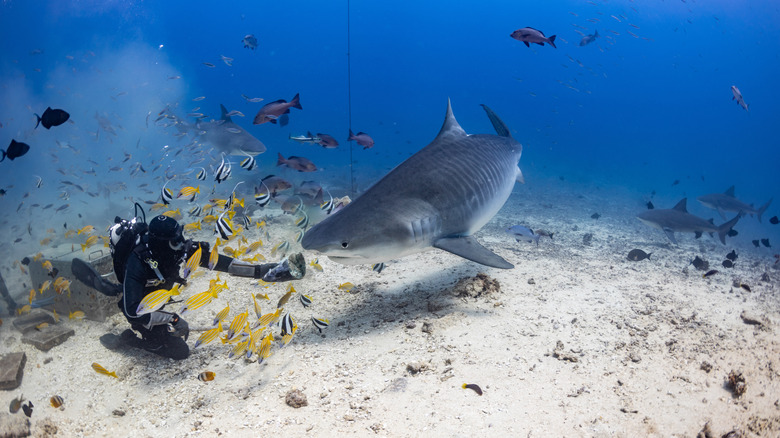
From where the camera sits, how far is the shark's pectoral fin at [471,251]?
3803 mm

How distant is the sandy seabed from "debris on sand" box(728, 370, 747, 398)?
1.8 inches

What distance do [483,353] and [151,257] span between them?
3.67 metres

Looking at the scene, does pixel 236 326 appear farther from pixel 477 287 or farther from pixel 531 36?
pixel 531 36

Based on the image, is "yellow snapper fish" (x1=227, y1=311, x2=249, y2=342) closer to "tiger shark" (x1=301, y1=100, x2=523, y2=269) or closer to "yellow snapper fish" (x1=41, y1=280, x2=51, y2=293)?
"tiger shark" (x1=301, y1=100, x2=523, y2=269)

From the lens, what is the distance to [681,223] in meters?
9.84

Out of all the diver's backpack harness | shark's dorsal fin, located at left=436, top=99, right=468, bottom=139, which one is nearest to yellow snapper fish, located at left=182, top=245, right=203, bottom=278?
the diver's backpack harness

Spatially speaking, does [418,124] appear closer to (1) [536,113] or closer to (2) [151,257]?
(1) [536,113]

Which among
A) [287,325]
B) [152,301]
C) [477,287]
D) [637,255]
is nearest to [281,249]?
[287,325]

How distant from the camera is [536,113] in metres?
123

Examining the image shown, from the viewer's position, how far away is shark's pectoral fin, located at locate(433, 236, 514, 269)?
150 inches

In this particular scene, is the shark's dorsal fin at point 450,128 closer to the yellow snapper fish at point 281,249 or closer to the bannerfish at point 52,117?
the yellow snapper fish at point 281,249

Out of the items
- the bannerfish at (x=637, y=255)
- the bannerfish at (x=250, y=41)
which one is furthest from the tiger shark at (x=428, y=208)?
the bannerfish at (x=250, y=41)

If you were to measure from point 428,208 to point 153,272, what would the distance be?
3.14 m

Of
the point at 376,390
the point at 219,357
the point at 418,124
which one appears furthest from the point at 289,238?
the point at 418,124
